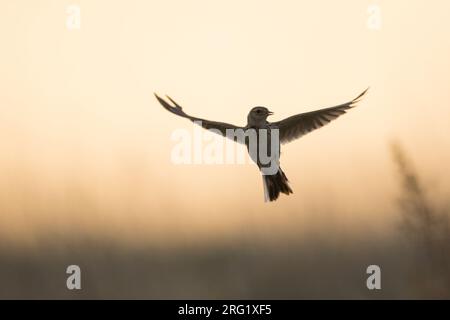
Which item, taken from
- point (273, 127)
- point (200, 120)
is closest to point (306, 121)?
point (273, 127)

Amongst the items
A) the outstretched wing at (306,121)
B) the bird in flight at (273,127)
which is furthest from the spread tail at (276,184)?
the outstretched wing at (306,121)

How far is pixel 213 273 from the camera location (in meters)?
7.64

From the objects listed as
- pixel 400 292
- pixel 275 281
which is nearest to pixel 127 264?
pixel 275 281

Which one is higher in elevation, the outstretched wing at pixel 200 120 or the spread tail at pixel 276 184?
the outstretched wing at pixel 200 120

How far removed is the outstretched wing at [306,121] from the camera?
324 inches

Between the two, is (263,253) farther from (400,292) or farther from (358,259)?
(400,292)

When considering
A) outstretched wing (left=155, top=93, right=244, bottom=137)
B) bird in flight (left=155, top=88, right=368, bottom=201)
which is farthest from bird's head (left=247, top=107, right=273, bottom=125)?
outstretched wing (left=155, top=93, right=244, bottom=137)

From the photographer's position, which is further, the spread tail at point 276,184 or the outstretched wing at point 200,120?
the spread tail at point 276,184

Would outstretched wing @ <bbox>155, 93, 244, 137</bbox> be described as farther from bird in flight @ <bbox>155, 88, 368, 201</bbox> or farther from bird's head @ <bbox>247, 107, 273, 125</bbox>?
bird's head @ <bbox>247, 107, 273, 125</bbox>

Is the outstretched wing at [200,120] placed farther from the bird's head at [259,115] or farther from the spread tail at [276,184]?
the spread tail at [276,184]

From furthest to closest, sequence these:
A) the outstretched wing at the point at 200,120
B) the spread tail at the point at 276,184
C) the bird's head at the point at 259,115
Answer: the spread tail at the point at 276,184
the bird's head at the point at 259,115
the outstretched wing at the point at 200,120

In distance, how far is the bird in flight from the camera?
7844 millimetres

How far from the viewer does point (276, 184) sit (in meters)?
8.12

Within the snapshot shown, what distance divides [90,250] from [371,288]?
8.69 ft
